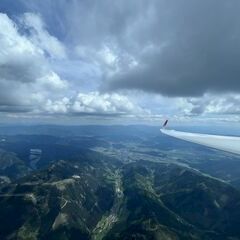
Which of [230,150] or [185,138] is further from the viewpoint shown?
[185,138]

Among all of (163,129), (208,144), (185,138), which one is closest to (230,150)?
(208,144)

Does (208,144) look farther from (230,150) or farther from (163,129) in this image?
(163,129)

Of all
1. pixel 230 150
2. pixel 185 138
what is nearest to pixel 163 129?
pixel 185 138

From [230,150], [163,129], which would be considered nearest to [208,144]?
[230,150]

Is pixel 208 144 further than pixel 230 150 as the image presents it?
Yes

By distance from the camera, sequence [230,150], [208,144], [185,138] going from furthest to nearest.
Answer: [185,138] → [208,144] → [230,150]

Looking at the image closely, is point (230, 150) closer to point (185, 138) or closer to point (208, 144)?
point (208, 144)

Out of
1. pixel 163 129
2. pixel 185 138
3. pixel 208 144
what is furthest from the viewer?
pixel 163 129

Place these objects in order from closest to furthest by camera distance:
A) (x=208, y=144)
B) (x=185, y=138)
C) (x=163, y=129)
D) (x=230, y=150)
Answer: (x=230, y=150)
(x=208, y=144)
(x=185, y=138)
(x=163, y=129)

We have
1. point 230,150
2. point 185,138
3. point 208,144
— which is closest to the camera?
point 230,150
